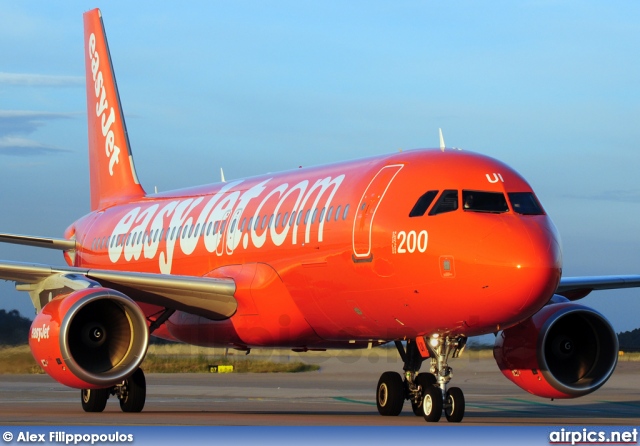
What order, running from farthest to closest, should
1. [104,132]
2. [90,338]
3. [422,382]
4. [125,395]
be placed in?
[104,132]
[125,395]
[422,382]
[90,338]

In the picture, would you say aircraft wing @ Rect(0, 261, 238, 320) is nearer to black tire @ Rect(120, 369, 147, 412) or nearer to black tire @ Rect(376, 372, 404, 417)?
black tire @ Rect(120, 369, 147, 412)

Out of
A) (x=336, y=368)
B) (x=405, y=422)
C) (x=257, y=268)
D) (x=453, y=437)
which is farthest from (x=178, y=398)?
(x=336, y=368)

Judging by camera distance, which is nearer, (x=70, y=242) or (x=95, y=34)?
(x=70, y=242)

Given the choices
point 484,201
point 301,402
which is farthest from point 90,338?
point 301,402

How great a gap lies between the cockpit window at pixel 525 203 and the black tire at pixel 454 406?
272cm

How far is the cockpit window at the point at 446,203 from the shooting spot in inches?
667

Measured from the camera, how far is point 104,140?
31453 millimetres

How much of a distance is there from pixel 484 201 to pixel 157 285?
633 cm

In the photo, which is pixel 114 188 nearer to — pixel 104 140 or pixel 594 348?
pixel 104 140

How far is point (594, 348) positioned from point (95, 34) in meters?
17.9

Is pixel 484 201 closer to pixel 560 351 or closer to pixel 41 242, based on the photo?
pixel 560 351

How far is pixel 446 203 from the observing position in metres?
17.0

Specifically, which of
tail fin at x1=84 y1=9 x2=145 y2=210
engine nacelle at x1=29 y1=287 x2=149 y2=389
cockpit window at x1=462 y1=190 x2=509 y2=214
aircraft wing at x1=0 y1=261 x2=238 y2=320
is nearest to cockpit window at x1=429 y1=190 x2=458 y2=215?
cockpit window at x1=462 y1=190 x2=509 y2=214

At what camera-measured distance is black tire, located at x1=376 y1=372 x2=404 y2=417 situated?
67.2 feet
